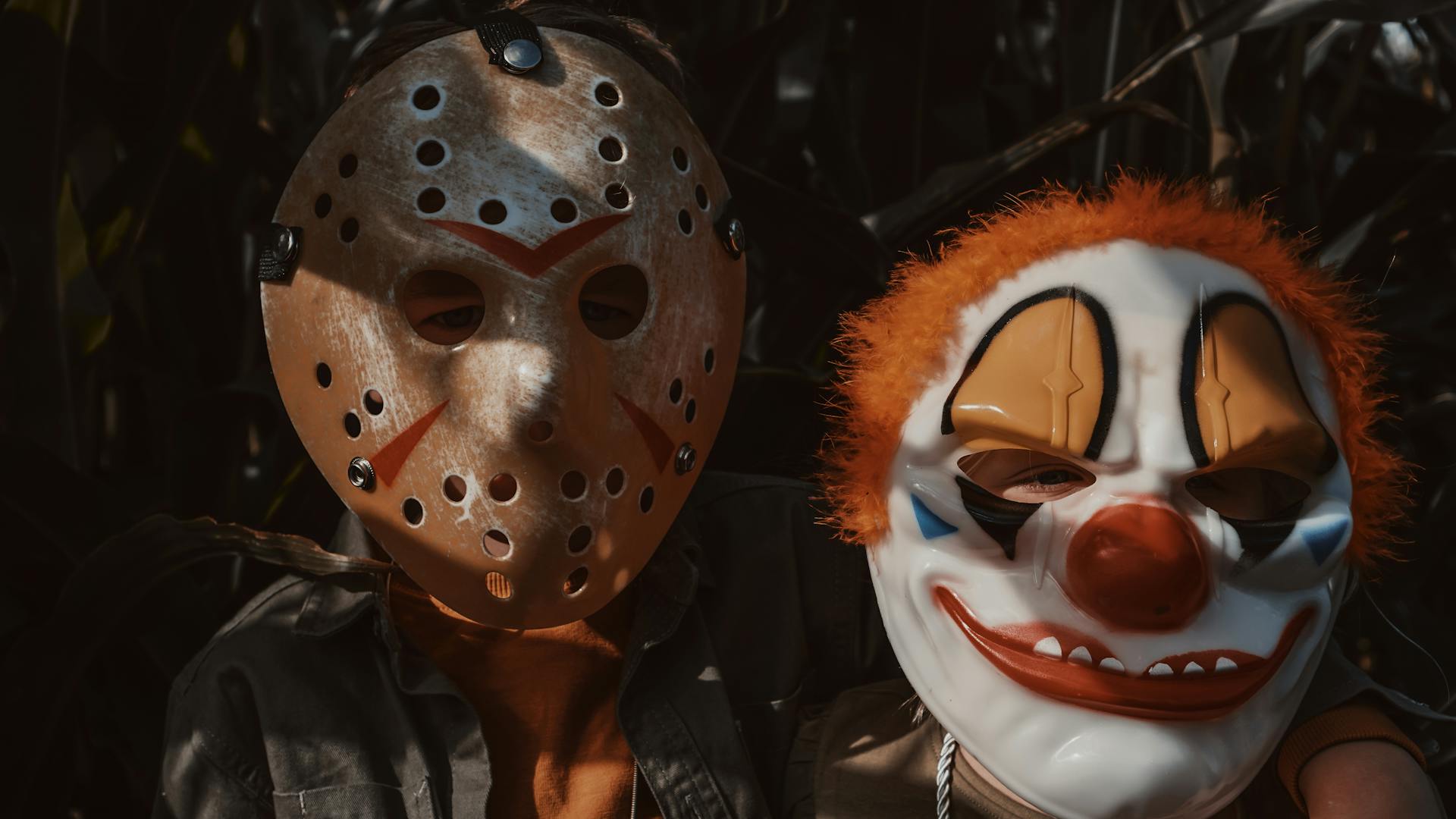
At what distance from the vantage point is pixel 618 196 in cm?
91

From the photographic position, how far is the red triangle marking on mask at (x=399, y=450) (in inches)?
34.5

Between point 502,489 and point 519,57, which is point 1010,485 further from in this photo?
point 519,57

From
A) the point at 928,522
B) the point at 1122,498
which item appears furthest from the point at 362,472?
the point at 1122,498

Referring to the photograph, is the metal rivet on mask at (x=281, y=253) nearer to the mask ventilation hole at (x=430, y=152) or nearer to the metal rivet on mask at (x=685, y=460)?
the mask ventilation hole at (x=430, y=152)

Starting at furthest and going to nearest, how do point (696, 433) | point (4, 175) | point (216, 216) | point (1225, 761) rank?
A: point (216, 216) < point (4, 175) < point (696, 433) < point (1225, 761)

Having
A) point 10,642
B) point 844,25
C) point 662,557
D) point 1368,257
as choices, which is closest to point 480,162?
point 662,557

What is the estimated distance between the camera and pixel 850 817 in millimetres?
972

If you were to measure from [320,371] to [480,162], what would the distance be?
0.58 ft

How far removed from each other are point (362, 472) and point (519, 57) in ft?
0.98

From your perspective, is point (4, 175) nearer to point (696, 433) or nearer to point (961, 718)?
point (696, 433)

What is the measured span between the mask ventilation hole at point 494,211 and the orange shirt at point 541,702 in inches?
12.3

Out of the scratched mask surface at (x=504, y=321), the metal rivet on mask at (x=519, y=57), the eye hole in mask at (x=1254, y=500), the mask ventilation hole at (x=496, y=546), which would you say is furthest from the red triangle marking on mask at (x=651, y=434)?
the eye hole in mask at (x=1254, y=500)

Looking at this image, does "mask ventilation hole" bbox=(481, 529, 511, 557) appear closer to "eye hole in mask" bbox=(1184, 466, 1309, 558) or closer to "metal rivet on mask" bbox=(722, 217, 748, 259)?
"metal rivet on mask" bbox=(722, 217, 748, 259)

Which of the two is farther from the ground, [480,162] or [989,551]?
[480,162]
